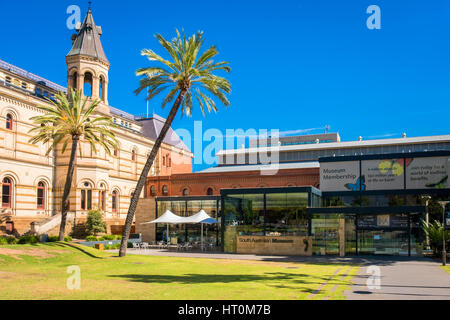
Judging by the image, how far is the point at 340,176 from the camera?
4209 cm

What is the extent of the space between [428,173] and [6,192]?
38554 millimetres

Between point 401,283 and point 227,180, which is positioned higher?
point 227,180

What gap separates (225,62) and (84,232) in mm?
24738

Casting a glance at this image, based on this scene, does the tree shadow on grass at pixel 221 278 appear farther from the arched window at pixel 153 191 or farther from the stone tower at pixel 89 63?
the arched window at pixel 153 191

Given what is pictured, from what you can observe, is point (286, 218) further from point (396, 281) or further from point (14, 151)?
point (14, 151)

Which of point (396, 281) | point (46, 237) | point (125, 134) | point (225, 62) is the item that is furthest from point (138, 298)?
point (125, 134)

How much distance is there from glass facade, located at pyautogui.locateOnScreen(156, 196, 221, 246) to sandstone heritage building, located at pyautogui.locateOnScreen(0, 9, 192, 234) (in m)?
8.07

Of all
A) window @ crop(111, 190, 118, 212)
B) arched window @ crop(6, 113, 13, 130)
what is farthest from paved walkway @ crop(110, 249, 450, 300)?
window @ crop(111, 190, 118, 212)

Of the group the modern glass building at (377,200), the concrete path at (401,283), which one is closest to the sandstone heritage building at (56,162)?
the modern glass building at (377,200)

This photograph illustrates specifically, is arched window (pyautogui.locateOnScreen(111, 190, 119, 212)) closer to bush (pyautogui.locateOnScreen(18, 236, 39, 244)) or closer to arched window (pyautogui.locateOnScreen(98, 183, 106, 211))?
arched window (pyautogui.locateOnScreen(98, 183, 106, 211))

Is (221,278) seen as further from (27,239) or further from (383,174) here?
(383,174)

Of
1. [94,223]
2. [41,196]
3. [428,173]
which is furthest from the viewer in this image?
[41,196]

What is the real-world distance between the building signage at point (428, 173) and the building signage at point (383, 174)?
0.76 metres

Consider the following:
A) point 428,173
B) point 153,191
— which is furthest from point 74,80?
point 428,173
